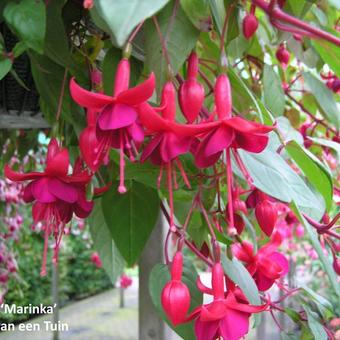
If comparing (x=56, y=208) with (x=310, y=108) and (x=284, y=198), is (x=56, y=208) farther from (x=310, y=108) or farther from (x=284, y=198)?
(x=310, y=108)

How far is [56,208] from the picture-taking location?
0.36 metres

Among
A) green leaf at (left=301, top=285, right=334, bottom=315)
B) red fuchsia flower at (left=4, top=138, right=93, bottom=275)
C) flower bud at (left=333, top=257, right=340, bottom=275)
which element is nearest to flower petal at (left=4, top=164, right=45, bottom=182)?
red fuchsia flower at (left=4, top=138, right=93, bottom=275)

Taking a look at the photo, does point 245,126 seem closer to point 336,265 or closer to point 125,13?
point 125,13

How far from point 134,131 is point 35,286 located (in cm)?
338

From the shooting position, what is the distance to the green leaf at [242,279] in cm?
38

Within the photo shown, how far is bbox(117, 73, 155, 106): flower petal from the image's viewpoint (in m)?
0.24

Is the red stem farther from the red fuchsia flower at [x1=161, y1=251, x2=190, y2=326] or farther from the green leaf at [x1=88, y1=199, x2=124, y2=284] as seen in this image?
the green leaf at [x1=88, y1=199, x2=124, y2=284]

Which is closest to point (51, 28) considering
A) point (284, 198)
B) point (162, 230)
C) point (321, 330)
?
point (284, 198)

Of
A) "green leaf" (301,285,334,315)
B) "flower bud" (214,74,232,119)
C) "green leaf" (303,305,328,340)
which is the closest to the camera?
"flower bud" (214,74,232,119)

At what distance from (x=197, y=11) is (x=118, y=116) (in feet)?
0.34

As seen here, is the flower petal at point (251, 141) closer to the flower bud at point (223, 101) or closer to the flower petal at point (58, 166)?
the flower bud at point (223, 101)

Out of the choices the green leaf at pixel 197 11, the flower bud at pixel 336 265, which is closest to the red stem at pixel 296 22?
the green leaf at pixel 197 11

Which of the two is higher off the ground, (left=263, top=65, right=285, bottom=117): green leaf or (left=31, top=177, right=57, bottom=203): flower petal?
(left=263, top=65, right=285, bottom=117): green leaf

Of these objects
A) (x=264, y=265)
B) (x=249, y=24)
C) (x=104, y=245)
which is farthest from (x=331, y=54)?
(x=104, y=245)
